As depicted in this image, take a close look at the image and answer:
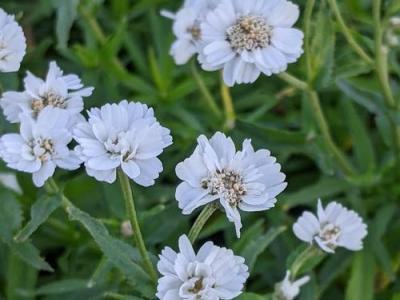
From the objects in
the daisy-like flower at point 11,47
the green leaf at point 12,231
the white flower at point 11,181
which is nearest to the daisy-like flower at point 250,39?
the daisy-like flower at point 11,47

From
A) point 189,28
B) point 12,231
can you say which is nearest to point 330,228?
point 189,28

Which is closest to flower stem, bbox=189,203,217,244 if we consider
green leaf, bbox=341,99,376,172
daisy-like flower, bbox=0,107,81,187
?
daisy-like flower, bbox=0,107,81,187

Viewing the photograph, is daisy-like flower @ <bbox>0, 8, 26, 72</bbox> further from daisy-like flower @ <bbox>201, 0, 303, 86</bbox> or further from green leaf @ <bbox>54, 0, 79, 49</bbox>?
daisy-like flower @ <bbox>201, 0, 303, 86</bbox>

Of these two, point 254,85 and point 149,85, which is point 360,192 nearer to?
point 254,85

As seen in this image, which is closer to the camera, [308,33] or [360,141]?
[308,33]

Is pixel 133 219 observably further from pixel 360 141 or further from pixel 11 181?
pixel 360 141

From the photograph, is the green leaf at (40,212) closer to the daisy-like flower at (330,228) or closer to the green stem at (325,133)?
the daisy-like flower at (330,228)
